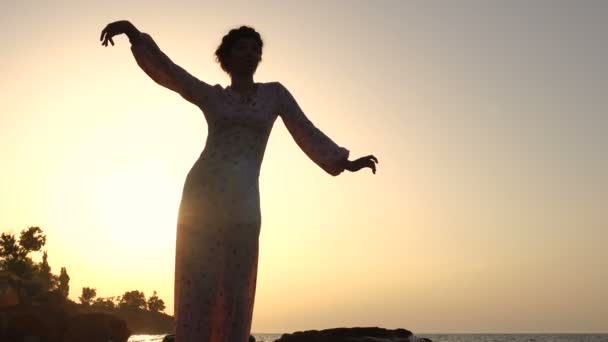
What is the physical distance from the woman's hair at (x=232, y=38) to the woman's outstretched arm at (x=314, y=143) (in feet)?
1.93

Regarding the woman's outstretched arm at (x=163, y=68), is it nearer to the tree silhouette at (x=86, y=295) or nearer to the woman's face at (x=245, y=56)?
the woman's face at (x=245, y=56)

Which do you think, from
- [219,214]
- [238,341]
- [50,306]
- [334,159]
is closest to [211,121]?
[219,214]

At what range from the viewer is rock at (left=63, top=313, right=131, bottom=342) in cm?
7369

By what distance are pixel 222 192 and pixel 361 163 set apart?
138 cm

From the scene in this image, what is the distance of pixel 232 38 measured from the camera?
5816 millimetres

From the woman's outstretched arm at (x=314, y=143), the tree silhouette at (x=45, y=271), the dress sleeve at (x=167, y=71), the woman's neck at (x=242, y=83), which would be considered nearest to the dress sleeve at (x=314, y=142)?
the woman's outstretched arm at (x=314, y=143)

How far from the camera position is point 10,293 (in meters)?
69.3

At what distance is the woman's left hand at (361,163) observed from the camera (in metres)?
5.90

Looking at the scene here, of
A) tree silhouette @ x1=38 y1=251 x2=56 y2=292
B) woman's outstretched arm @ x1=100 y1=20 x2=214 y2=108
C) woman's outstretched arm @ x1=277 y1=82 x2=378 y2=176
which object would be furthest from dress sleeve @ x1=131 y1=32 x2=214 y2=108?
tree silhouette @ x1=38 y1=251 x2=56 y2=292

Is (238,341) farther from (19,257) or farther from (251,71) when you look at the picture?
(19,257)

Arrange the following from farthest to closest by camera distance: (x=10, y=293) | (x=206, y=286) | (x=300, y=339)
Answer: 1. (x=10, y=293)
2. (x=300, y=339)
3. (x=206, y=286)

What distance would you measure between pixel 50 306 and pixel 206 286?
77.9 metres

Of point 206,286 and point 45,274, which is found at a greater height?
point 45,274

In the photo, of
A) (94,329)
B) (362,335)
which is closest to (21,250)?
(94,329)
